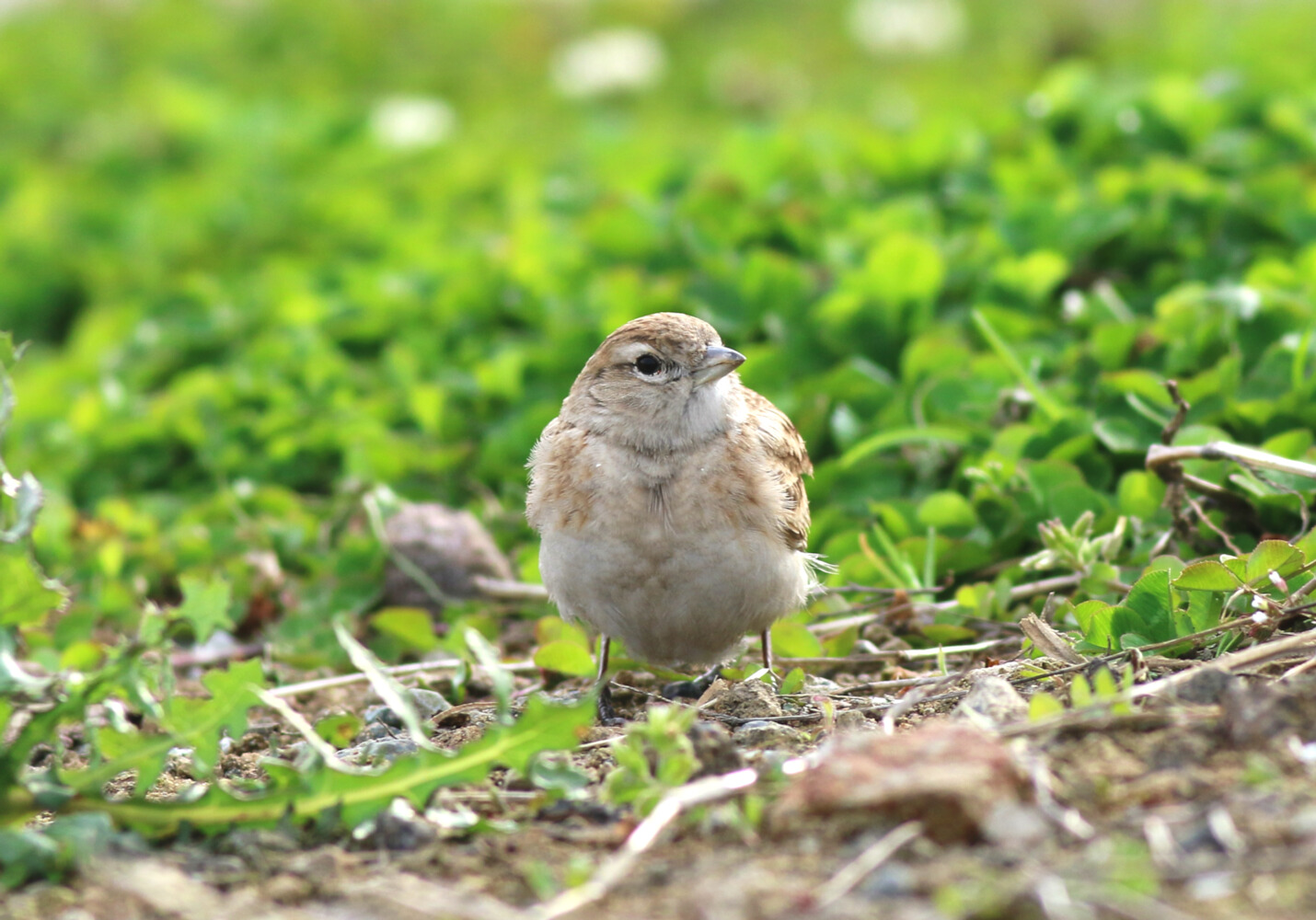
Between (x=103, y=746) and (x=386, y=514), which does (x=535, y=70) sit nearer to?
(x=386, y=514)

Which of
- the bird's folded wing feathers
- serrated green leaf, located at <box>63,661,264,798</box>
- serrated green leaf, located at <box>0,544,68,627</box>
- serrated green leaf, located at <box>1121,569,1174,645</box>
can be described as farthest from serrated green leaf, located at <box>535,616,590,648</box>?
serrated green leaf, located at <box>0,544,68,627</box>

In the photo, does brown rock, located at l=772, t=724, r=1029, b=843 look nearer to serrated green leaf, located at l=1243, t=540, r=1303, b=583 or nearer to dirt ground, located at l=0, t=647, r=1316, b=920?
dirt ground, located at l=0, t=647, r=1316, b=920

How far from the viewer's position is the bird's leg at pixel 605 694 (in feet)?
15.0

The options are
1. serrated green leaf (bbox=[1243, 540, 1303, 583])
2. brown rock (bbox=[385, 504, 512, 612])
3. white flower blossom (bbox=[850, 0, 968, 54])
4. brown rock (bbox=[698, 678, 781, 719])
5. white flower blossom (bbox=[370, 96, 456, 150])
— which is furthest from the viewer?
white flower blossom (bbox=[850, 0, 968, 54])

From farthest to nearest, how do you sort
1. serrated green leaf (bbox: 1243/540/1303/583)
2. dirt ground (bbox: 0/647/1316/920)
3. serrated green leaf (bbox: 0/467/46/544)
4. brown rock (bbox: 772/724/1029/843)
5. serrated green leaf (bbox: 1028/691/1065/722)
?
serrated green leaf (bbox: 1243/540/1303/583), serrated green leaf (bbox: 1028/691/1065/722), serrated green leaf (bbox: 0/467/46/544), brown rock (bbox: 772/724/1029/843), dirt ground (bbox: 0/647/1316/920)

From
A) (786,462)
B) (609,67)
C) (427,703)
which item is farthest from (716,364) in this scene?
(609,67)

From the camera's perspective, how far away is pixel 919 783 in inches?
108

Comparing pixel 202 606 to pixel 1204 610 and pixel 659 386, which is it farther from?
pixel 1204 610

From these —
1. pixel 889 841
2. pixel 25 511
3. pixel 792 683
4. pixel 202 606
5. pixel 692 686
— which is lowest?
pixel 692 686

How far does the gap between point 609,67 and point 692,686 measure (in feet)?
26.1

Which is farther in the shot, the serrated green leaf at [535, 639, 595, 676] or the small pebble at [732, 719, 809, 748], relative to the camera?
the serrated green leaf at [535, 639, 595, 676]

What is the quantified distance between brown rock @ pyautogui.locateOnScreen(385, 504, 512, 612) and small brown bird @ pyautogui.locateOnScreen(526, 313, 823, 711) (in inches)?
34.4

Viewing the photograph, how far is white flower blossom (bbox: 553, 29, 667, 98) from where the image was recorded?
38.5 ft

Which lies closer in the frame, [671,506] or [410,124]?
[671,506]
